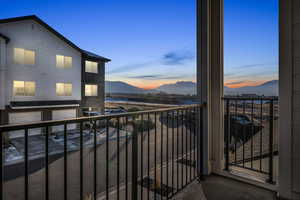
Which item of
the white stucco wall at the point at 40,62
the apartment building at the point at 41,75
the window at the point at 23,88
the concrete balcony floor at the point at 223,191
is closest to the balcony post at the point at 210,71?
the concrete balcony floor at the point at 223,191

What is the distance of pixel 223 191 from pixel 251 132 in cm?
103

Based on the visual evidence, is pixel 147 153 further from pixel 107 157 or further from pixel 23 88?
pixel 23 88

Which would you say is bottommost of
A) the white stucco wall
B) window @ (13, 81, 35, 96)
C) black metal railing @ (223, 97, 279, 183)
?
black metal railing @ (223, 97, 279, 183)

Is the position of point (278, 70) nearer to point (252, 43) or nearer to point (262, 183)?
point (252, 43)

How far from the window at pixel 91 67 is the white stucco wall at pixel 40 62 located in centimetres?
16

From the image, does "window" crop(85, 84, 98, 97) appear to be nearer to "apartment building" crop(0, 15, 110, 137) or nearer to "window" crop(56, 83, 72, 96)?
"apartment building" crop(0, 15, 110, 137)

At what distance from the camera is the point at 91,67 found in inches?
98.6

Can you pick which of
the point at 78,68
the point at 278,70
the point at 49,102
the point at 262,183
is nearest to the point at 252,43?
the point at 278,70

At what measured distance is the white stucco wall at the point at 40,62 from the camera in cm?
169

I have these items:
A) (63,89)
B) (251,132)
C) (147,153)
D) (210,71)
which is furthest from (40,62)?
(251,132)

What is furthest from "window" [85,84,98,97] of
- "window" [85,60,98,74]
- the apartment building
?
"window" [85,60,98,74]

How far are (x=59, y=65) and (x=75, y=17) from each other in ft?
2.36

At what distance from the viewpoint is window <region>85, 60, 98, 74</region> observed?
→ 2.46 meters

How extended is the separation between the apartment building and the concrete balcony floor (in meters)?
1.39
